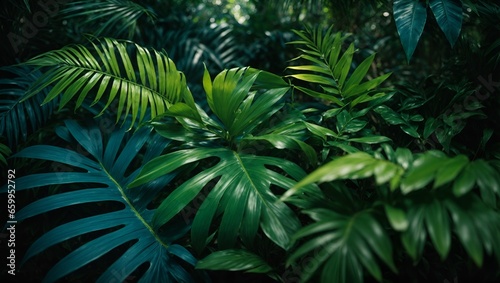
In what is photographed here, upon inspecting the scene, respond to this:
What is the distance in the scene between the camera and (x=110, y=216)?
1050 millimetres

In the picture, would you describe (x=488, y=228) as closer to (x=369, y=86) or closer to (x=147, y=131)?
(x=369, y=86)

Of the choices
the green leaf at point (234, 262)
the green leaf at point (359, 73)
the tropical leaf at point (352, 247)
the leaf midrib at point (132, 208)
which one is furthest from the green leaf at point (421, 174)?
the leaf midrib at point (132, 208)

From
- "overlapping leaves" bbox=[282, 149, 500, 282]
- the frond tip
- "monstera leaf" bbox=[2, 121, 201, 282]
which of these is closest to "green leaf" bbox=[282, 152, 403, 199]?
"overlapping leaves" bbox=[282, 149, 500, 282]

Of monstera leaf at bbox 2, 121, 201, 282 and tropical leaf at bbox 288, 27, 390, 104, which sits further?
tropical leaf at bbox 288, 27, 390, 104

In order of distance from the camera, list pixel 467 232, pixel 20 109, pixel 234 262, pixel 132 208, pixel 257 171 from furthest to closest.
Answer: pixel 20 109 → pixel 132 208 → pixel 257 171 → pixel 234 262 → pixel 467 232

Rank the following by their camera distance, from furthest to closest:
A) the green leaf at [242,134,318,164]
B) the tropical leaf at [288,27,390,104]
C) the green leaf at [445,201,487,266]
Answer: the tropical leaf at [288,27,390,104] → the green leaf at [242,134,318,164] → the green leaf at [445,201,487,266]

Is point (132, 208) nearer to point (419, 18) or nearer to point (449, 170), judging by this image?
point (449, 170)

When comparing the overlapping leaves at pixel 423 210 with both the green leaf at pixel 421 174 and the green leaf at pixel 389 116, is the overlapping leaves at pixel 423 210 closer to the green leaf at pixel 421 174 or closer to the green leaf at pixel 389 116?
Result: the green leaf at pixel 421 174

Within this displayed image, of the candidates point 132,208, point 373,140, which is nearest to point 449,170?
point 373,140

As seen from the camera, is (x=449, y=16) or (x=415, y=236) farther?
(x=449, y=16)

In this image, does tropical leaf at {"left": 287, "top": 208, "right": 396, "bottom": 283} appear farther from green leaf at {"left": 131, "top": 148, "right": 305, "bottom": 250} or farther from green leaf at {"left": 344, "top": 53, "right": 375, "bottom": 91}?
Answer: green leaf at {"left": 344, "top": 53, "right": 375, "bottom": 91}

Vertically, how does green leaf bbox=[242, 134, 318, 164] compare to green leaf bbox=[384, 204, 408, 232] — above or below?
above

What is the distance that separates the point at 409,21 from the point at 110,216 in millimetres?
1201

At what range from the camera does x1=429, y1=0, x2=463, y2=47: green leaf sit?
1.13m
